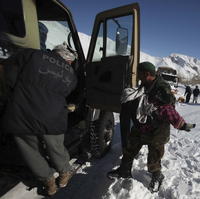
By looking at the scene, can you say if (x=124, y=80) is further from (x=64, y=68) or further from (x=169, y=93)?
(x=64, y=68)

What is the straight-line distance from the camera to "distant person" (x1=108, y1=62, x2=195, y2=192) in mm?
2984

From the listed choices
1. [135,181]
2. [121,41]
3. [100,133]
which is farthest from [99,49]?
[135,181]

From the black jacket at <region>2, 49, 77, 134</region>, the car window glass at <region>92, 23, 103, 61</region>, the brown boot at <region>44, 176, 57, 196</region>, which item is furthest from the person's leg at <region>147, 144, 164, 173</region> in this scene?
the car window glass at <region>92, 23, 103, 61</region>

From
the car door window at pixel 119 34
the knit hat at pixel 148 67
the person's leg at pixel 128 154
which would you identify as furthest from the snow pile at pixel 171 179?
the car door window at pixel 119 34

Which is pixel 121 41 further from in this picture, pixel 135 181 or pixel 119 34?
pixel 135 181

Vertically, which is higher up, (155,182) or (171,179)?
(155,182)

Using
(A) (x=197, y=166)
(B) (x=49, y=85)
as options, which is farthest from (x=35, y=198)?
(A) (x=197, y=166)

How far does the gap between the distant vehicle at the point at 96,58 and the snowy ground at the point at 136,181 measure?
341mm

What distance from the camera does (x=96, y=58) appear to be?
430cm

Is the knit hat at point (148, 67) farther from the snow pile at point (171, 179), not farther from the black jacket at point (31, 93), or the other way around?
the snow pile at point (171, 179)

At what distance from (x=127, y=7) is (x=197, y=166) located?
284cm

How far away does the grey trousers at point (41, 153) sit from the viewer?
2359 millimetres

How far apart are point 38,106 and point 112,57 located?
1715mm

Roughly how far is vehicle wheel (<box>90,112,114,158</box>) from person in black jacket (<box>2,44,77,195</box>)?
1.59 metres
